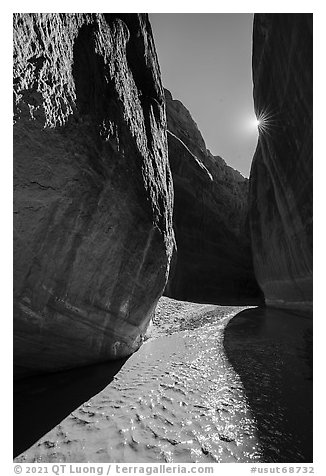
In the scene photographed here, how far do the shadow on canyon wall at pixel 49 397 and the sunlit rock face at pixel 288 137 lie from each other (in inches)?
251

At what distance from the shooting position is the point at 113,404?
149 inches

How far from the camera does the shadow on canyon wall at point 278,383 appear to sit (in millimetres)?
2828

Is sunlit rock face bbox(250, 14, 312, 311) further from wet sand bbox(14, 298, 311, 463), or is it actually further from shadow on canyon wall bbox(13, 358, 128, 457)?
shadow on canyon wall bbox(13, 358, 128, 457)

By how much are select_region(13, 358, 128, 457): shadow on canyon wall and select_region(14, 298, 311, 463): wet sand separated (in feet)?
0.05

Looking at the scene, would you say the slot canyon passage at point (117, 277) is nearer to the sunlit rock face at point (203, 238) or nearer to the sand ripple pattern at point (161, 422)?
the sand ripple pattern at point (161, 422)

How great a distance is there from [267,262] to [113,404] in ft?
47.3

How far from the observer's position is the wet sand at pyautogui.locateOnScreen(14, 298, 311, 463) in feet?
9.02

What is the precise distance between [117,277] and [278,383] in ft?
12.2

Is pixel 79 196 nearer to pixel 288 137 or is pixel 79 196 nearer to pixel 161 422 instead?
pixel 161 422

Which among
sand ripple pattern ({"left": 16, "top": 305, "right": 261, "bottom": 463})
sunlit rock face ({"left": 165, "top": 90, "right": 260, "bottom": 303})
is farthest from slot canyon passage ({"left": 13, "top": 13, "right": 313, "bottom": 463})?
sunlit rock face ({"left": 165, "top": 90, "right": 260, "bottom": 303})

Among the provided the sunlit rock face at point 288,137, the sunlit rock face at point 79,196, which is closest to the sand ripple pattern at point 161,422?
the sunlit rock face at point 79,196

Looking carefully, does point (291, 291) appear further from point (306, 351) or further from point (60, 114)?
point (60, 114)

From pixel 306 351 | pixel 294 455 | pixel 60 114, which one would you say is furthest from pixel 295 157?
pixel 294 455

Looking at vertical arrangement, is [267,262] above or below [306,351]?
above
